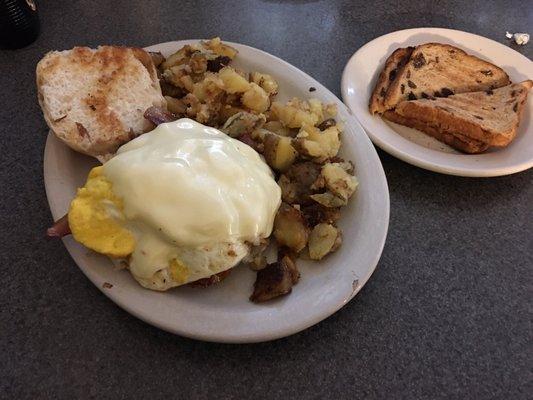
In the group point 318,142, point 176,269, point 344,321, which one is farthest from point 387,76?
point 176,269

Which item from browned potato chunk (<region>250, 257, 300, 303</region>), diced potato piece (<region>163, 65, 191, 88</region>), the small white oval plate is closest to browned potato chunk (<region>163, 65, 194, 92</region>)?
diced potato piece (<region>163, 65, 191, 88</region>)

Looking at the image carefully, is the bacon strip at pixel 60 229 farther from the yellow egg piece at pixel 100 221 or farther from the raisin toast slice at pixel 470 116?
the raisin toast slice at pixel 470 116

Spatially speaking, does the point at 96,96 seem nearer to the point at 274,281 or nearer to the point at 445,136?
the point at 274,281

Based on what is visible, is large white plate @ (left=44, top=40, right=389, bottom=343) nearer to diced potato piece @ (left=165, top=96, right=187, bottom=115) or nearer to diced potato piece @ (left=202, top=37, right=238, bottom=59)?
diced potato piece @ (left=165, top=96, right=187, bottom=115)

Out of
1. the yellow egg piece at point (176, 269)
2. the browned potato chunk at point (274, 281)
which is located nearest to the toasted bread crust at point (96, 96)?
the yellow egg piece at point (176, 269)

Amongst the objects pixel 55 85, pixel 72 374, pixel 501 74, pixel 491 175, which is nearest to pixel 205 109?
pixel 55 85

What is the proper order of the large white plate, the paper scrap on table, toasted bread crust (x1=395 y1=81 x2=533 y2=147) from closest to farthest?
the large white plate
toasted bread crust (x1=395 y1=81 x2=533 y2=147)
the paper scrap on table
